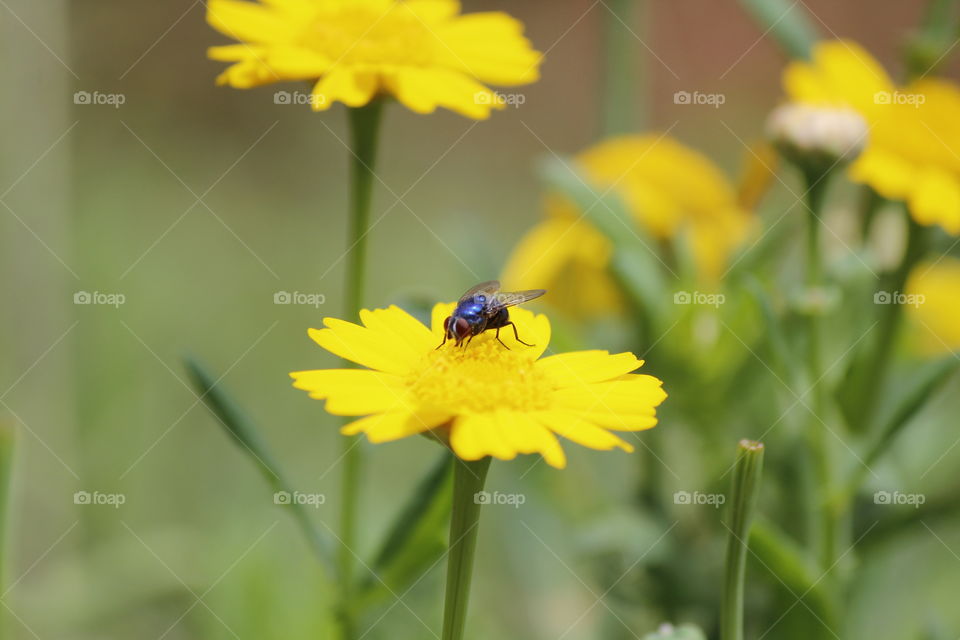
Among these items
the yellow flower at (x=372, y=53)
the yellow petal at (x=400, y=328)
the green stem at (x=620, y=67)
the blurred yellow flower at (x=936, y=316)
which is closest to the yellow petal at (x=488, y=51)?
the yellow flower at (x=372, y=53)

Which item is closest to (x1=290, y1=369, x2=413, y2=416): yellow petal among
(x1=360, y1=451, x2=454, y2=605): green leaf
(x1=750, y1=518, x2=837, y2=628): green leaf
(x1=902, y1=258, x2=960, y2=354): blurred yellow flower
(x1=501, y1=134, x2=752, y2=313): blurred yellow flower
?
(x1=360, y1=451, x2=454, y2=605): green leaf

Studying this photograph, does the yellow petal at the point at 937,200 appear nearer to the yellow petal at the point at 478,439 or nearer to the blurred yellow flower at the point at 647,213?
the blurred yellow flower at the point at 647,213

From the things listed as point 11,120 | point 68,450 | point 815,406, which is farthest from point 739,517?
point 68,450

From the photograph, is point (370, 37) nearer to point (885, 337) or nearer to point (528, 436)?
point (528, 436)

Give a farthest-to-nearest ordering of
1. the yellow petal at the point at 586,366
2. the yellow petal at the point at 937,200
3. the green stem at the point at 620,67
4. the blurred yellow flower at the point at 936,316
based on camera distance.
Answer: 1. the blurred yellow flower at the point at 936,316
2. the green stem at the point at 620,67
3. the yellow petal at the point at 937,200
4. the yellow petal at the point at 586,366

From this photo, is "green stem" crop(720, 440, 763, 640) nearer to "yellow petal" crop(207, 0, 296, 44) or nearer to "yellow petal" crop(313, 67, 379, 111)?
"yellow petal" crop(313, 67, 379, 111)

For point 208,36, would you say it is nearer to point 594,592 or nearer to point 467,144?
point 467,144
